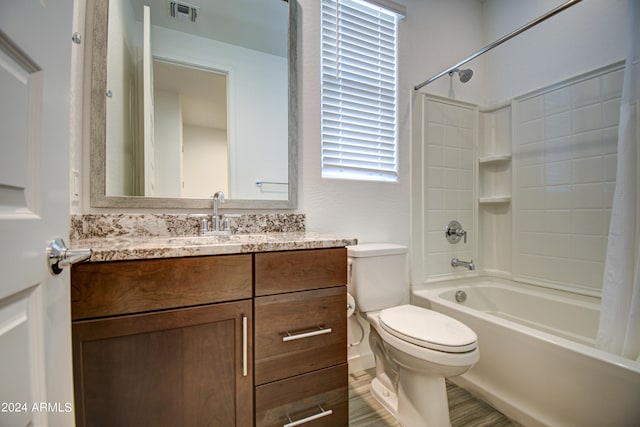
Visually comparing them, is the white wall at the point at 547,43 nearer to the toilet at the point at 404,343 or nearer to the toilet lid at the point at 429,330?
the toilet at the point at 404,343

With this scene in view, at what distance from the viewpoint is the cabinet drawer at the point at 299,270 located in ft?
3.00

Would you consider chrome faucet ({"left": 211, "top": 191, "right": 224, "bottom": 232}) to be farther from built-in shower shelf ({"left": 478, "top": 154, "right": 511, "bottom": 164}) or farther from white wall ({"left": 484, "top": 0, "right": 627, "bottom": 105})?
white wall ({"left": 484, "top": 0, "right": 627, "bottom": 105})

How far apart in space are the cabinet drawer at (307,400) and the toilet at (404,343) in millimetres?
322

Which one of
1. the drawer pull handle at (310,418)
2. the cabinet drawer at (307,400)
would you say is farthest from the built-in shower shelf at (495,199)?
the drawer pull handle at (310,418)

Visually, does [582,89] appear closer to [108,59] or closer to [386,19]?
[386,19]

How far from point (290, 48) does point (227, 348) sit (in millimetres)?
1528

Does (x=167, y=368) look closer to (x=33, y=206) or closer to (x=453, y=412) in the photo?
(x=33, y=206)

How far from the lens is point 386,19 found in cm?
178

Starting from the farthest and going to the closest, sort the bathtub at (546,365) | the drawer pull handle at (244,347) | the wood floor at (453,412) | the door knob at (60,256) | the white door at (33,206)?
the wood floor at (453,412), the bathtub at (546,365), the drawer pull handle at (244,347), the door knob at (60,256), the white door at (33,206)

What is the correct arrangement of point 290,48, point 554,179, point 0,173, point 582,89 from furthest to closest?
point 554,179 → point 582,89 → point 290,48 → point 0,173

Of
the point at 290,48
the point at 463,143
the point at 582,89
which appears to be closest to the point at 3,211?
the point at 290,48

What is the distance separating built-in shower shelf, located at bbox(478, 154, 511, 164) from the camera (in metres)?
2.04

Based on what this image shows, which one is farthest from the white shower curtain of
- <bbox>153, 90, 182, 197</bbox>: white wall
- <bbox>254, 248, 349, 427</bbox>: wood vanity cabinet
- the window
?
<bbox>153, 90, 182, 197</bbox>: white wall

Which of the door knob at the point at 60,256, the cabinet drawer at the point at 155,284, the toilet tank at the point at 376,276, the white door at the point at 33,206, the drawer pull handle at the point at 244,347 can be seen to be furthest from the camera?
the toilet tank at the point at 376,276
